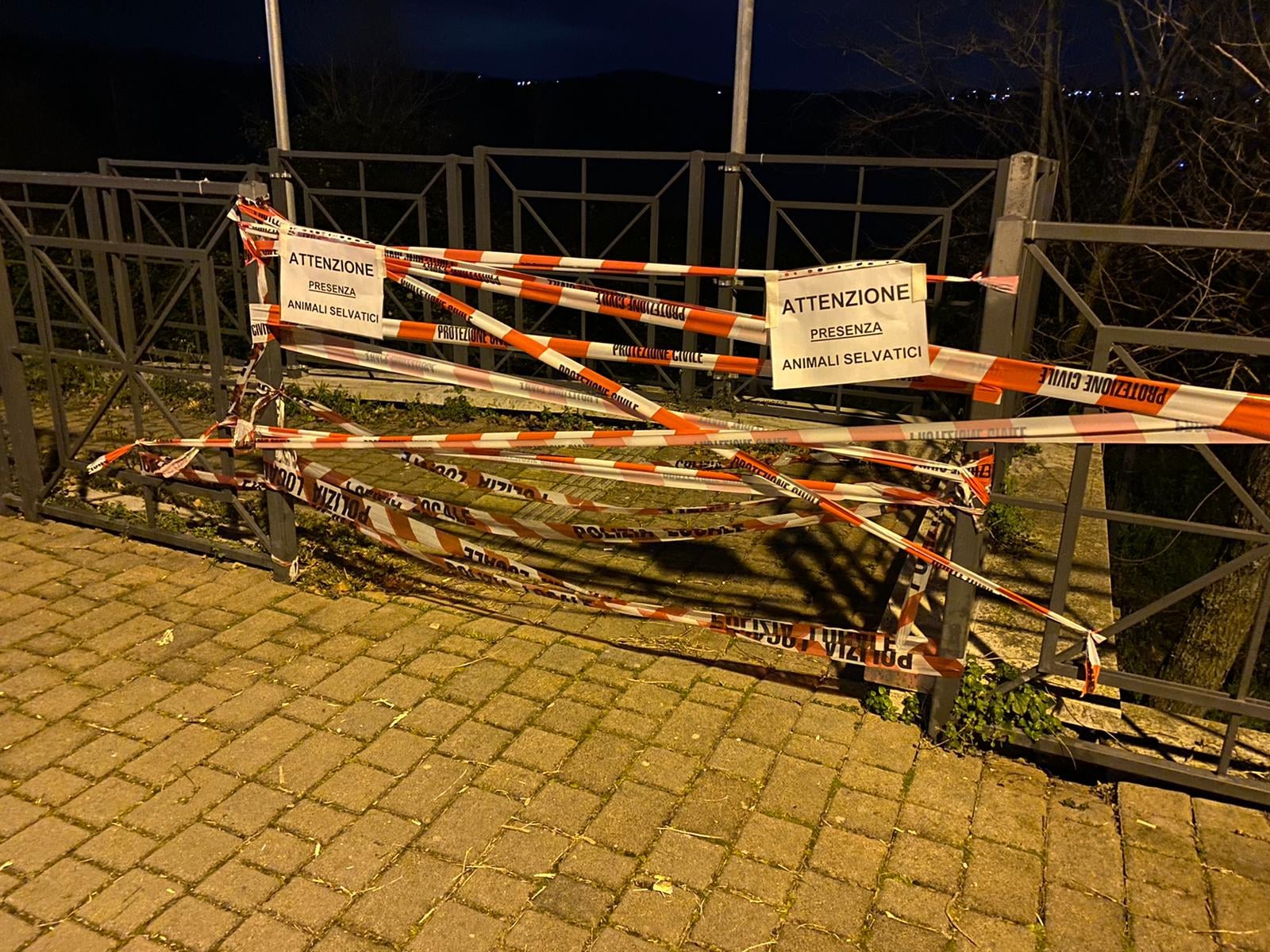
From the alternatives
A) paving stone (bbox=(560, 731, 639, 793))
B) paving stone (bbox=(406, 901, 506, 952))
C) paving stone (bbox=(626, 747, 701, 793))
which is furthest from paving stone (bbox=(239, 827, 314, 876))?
paving stone (bbox=(626, 747, 701, 793))

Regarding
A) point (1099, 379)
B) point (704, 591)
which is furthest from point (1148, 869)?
point (704, 591)

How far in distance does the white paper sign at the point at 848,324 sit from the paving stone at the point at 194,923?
2.50m

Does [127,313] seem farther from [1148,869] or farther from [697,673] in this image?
[1148,869]

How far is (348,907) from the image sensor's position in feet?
9.68

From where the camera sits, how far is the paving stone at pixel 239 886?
9.73 ft

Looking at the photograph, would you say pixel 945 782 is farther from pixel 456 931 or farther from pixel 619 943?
pixel 456 931

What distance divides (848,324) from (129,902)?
9.79 ft

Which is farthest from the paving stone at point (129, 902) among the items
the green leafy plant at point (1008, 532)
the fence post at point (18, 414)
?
the green leafy plant at point (1008, 532)

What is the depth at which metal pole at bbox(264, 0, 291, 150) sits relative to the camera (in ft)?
35.9

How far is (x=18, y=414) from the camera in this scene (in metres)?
5.65

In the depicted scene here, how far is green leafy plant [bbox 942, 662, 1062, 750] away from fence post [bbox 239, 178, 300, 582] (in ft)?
10.8

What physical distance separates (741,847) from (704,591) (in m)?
2.02

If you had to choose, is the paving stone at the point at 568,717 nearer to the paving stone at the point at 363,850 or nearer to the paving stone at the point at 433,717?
the paving stone at the point at 433,717

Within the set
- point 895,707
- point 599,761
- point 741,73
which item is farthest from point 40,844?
point 741,73
